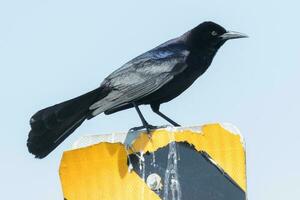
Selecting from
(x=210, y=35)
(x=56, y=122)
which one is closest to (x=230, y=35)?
(x=210, y=35)

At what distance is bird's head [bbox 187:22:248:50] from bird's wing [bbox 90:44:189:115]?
0.47 meters

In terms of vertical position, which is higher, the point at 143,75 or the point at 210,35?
the point at 143,75

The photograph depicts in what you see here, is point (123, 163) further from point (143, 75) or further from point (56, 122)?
point (143, 75)

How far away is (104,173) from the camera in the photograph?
3936 mm

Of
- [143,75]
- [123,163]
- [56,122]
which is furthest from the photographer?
[143,75]

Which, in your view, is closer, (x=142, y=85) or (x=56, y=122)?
(x=56, y=122)

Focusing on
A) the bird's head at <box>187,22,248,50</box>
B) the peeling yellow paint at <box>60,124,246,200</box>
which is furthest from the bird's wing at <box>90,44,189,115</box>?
the peeling yellow paint at <box>60,124,246,200</box>

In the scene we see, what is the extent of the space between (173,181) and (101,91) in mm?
3248

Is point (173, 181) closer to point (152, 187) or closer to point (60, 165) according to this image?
point (152, 187)

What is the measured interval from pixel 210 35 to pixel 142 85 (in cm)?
189

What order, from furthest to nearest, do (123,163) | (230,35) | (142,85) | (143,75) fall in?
(230,35) → (143,75) → (142,85) → (123,163)

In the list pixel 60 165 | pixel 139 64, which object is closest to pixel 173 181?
pixel 60 165

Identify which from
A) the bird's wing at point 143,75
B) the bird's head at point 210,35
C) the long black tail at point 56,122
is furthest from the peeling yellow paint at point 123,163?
the bird's head at point 210,35

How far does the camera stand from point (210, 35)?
8.73m
